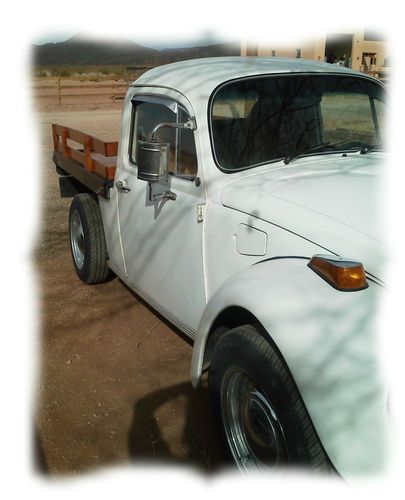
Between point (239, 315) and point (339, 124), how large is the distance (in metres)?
1.60

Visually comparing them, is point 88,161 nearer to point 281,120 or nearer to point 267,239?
point 281,120

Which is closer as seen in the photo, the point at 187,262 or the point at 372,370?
the point at 372,370

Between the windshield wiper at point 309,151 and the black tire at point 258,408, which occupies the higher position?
the windshield wiper at point 309,151

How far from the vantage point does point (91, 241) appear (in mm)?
4422

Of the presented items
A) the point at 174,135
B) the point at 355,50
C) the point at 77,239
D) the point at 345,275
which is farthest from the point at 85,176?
the point at 355,50

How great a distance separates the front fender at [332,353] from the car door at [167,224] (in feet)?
2.73

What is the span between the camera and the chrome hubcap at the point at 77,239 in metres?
4.90

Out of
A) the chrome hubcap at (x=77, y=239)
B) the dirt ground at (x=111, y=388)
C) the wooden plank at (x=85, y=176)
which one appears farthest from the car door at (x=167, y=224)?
the chrome hubcap at (x=77, y=239)

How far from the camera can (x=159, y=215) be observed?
10.5 feet

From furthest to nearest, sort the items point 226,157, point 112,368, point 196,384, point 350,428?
1. point 112,368
2. point 226,157
3. point 196,384
4. point 350,428

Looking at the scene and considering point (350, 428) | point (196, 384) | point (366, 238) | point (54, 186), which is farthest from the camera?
point (54, 186)

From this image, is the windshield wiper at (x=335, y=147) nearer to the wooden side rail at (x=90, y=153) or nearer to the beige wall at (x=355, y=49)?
the wooden side rail at (x=90, y=153)

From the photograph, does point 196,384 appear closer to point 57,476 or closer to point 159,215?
point 57,476

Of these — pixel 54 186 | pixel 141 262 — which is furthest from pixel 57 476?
pixel 54 186
